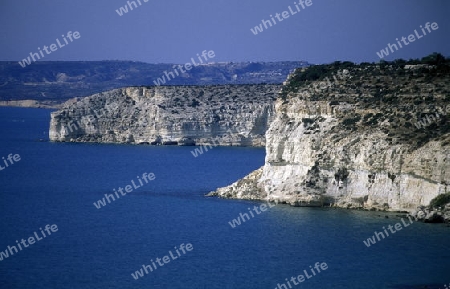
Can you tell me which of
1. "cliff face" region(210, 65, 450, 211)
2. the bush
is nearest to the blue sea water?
the bush

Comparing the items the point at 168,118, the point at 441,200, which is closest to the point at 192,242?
the point at 441,200

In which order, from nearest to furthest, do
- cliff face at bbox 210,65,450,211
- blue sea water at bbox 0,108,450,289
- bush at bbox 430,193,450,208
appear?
1. blue sea water at bbox 0,108,450,289
2. bush at bbox 430,193,450,208
3. cliff face at bbox 210,65,450,211

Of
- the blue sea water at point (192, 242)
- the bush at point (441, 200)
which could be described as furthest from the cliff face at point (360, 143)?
the blue sea water at point (192, 242)

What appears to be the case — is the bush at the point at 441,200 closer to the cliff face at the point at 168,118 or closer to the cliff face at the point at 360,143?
the cliff face at the point at 360,143

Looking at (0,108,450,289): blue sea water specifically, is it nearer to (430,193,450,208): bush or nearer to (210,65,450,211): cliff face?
(430,193,450,208): bush

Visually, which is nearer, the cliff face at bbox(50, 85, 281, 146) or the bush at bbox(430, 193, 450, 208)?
the bush at bbox(430, 193, 450, 208)

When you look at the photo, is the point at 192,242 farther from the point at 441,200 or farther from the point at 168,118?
the point at 168,118
